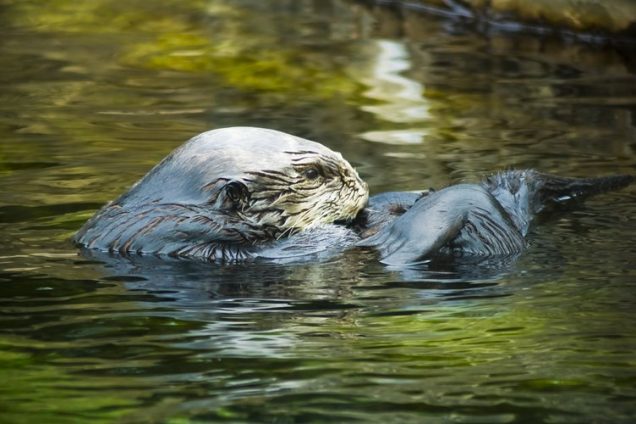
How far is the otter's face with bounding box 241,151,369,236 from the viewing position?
555cm

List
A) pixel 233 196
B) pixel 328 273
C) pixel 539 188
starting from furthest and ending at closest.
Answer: pixel 539 188, pixel 233 196, pixel 328 273

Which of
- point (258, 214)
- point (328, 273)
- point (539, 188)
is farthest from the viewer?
point (539, 188)

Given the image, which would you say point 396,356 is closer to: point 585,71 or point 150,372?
point 150,372

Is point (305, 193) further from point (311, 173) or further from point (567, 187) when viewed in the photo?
point (567, 187)

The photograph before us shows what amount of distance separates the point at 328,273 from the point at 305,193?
1.95ft

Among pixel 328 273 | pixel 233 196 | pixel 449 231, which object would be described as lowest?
pixel 328 273

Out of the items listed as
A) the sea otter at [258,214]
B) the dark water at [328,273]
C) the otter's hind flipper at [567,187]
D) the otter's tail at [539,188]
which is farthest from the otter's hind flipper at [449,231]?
the otter's hind flipper at [567,187]

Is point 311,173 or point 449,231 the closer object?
point 449,231

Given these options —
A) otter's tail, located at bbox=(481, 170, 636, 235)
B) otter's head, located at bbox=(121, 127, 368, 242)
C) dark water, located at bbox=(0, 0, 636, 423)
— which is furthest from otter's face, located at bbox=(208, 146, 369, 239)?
otter's tail, located at bbox=(481, 170, 636, 235)

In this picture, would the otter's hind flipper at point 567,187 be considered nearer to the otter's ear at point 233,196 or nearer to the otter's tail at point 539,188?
the otter's tail at point 539,188

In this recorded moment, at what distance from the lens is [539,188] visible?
625 cm

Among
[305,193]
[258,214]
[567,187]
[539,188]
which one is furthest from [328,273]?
[567,187]

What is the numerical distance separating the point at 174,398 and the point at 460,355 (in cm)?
92

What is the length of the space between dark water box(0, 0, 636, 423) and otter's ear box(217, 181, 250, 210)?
0.25 m
